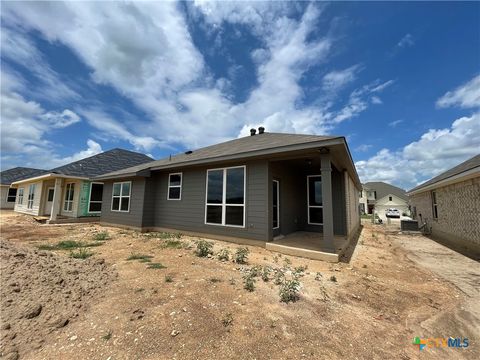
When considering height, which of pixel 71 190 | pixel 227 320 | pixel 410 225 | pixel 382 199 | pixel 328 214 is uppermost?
pixel 382 199

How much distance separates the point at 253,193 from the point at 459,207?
9145 mm

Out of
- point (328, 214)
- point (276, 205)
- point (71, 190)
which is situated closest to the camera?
point (328, 214)

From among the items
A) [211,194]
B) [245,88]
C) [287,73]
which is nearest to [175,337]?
[211,194]

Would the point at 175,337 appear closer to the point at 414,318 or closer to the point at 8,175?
the point at 414,318

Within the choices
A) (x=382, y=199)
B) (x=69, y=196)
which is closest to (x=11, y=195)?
(x=69, y=196)

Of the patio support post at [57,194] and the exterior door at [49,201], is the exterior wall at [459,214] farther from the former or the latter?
the exterior door at [49,201]

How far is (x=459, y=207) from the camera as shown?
8.90m

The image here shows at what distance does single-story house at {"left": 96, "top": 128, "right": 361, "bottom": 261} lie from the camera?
631 centimetres

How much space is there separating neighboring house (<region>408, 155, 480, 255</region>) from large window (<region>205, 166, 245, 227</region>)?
25.2 feet

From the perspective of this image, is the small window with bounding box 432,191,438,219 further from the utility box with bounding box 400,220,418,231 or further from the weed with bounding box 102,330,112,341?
the weed with bounding box 102,330,112,341

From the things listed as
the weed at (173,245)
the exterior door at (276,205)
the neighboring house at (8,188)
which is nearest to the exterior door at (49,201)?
the neighboring house at (8,188)

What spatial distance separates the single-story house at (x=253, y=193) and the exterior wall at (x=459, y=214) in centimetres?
408

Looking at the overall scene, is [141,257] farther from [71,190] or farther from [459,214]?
[71,190]

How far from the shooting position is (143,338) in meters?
Answer: 2.21
